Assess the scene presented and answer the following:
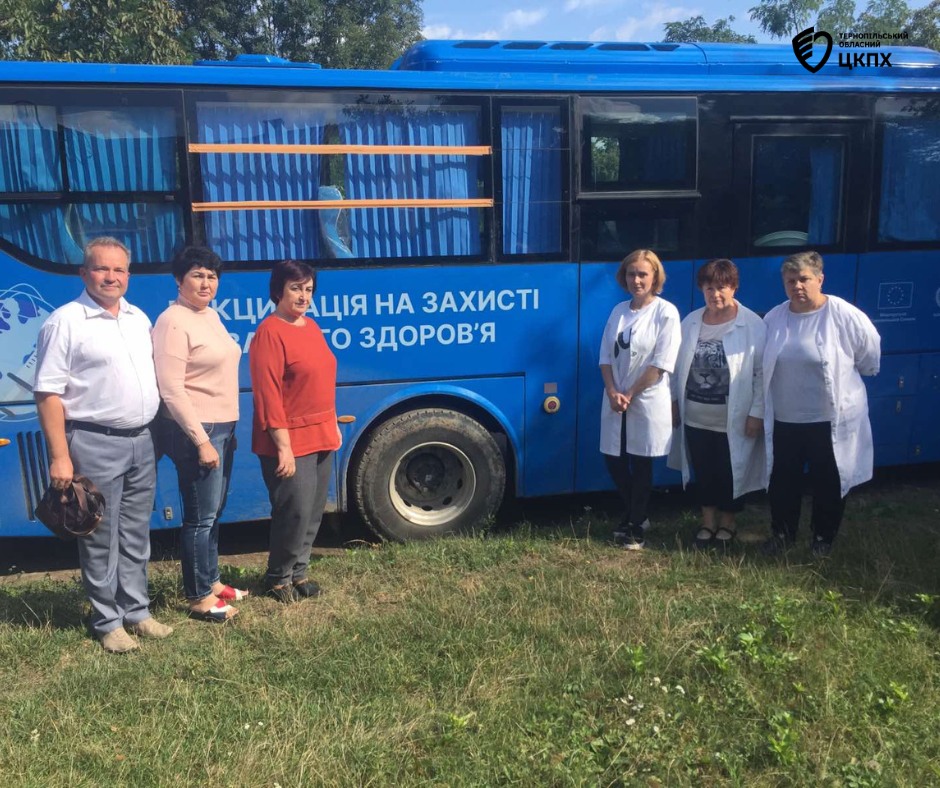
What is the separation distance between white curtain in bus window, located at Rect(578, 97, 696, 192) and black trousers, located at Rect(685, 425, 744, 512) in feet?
5.26

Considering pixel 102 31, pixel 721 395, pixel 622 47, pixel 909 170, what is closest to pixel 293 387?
pixel 721 395

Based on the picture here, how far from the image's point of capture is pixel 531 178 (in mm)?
5254

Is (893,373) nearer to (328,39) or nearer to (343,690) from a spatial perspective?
(343,690)

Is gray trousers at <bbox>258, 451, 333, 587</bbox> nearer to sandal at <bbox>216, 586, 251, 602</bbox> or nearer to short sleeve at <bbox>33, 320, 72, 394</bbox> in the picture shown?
sandal at <bbox>216, 586, 251, 602</bbox>

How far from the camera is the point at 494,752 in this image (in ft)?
10.1

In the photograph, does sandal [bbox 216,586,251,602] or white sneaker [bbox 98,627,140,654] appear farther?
sandal [bbox 216,586,251,602]

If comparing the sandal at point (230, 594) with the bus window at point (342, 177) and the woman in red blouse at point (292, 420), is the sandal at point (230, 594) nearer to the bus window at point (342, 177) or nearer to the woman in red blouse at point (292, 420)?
the woman in red blouse at point (292, 420)

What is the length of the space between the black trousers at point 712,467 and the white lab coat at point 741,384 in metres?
0.07

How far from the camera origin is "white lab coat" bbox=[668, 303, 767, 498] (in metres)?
4.69

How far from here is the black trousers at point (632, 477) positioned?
495 cm

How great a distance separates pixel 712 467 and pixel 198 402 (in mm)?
2837

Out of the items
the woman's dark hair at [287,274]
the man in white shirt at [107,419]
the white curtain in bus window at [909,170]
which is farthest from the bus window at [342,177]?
the white curtain in bus window at [909,170]

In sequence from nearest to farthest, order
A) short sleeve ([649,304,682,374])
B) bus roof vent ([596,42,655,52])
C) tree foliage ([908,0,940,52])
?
short sleeve ([649,304,682,374]) < bus roof vent ([596,42,655,52]) < tree foliage ([908,0,940,52])

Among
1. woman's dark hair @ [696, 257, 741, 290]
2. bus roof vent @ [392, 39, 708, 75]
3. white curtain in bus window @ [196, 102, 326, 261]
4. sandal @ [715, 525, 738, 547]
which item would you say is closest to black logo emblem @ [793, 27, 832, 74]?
bus roof vent @ [392, 39, 708, 75]
